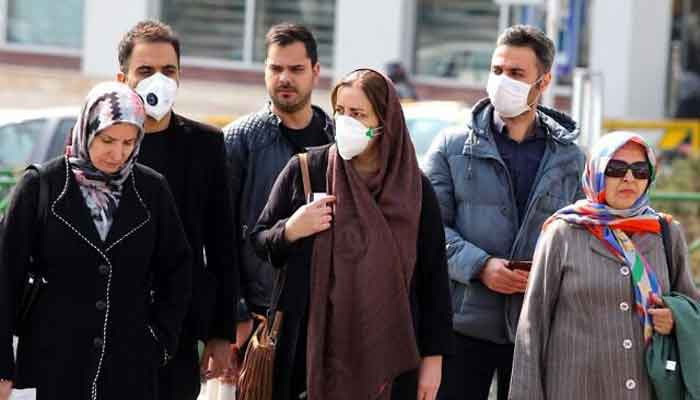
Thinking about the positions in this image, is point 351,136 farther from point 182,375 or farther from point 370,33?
point 370,33

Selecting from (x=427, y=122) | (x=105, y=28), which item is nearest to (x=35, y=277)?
(x=427, y=122)

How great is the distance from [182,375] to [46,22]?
67.8ft

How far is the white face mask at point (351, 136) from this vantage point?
5.12 metres

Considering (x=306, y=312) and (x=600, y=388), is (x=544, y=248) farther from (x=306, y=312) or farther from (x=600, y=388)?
(x=306, y=312)

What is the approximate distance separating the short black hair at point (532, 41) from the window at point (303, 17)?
1834 cm

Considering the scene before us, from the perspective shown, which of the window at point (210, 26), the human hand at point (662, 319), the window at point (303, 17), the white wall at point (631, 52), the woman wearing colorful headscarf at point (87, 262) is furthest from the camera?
the window at point (210, 26)

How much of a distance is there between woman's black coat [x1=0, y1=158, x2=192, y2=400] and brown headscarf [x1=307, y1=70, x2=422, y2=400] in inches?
19.2

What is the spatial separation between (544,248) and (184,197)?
49.0 inches

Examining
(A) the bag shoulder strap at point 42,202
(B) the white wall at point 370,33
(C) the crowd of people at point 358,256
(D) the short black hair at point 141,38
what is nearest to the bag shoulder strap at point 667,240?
(C) the crowd of people at point 358,256

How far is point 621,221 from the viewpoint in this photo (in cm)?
536

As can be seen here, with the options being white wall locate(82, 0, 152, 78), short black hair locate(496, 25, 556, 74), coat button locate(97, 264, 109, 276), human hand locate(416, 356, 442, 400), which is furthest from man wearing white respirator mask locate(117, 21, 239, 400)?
white wall locate(82, 0, 152, 78)

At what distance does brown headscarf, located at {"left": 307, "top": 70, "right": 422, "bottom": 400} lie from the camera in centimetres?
517

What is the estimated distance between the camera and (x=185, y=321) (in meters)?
5.57

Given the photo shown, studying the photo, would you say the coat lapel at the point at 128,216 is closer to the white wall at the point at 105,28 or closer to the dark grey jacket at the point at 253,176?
the dark grey jacket at the point at 253,176
